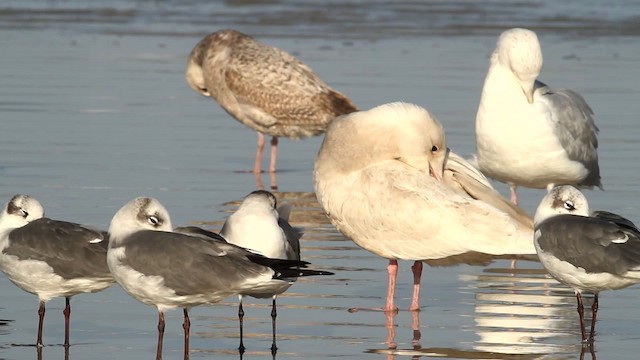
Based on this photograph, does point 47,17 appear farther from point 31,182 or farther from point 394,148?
point 394,148

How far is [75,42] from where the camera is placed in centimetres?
2497

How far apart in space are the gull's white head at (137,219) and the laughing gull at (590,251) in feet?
7.40

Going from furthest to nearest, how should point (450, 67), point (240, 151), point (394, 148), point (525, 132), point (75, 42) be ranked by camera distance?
point (75, 42) < point (450, 67) < point (240, 151) < point (525, 132) < point (394, 148)

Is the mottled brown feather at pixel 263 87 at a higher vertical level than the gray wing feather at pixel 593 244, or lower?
higher

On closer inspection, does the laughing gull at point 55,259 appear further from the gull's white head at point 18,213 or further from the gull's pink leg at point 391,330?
the gull's pink leg at point 391,330

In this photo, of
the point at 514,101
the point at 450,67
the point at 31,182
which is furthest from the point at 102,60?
the point at 514,101

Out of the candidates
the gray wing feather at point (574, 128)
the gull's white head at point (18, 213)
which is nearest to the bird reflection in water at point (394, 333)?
the gull's white head at point (18, 213)

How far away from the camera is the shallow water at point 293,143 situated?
897 centimetres

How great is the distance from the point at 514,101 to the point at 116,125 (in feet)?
18.2

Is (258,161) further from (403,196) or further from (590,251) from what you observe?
(590,251)

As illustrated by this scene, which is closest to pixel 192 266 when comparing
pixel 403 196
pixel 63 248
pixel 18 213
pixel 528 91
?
pixel 63 248

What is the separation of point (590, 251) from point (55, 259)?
9.97 ft

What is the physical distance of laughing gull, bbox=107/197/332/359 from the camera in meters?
8.04

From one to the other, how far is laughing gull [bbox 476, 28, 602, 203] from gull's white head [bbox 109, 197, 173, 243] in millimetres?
4980
